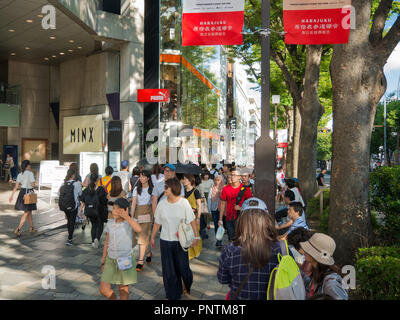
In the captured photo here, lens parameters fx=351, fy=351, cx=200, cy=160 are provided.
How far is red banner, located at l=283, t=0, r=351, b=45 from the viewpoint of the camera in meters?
5.79

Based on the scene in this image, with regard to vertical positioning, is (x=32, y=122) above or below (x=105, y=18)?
below

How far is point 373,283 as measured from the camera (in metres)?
4.12

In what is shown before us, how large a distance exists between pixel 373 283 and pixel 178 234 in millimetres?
2479

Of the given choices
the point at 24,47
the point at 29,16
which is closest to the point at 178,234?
the point at 29,16

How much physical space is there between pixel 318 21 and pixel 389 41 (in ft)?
4.31

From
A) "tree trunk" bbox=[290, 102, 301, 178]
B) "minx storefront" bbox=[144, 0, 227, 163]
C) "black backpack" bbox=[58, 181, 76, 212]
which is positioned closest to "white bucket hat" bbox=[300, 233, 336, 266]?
"black backpack" bbox=[58, 181, 76, 212]

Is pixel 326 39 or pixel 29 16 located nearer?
pixel 326 39

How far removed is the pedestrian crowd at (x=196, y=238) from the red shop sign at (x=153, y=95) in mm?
12217

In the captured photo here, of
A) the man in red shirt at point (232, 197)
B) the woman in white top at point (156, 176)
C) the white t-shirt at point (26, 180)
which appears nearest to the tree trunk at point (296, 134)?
the man in red shirt at point (232, 197)

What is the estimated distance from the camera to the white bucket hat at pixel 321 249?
9.29ft

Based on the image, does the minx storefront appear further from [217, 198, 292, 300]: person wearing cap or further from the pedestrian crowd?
[217, 198, 292, 300]: person wearing cap

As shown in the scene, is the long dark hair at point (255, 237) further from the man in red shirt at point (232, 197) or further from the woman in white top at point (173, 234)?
the man in red shirt at point (232, 197)

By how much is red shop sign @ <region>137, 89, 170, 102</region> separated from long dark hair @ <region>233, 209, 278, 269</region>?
18.9 meters
